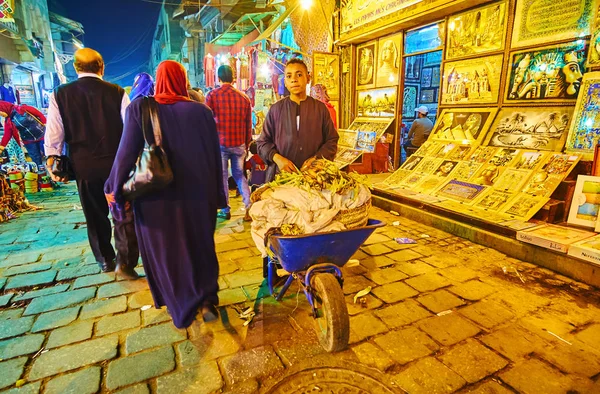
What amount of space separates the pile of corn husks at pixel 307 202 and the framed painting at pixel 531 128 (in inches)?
159

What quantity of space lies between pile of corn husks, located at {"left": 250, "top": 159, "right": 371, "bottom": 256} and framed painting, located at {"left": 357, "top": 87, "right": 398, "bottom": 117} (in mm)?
6212

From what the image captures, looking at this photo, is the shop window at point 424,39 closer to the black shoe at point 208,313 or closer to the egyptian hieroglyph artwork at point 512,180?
the egyptian hieroglyph artwork at point 512,180

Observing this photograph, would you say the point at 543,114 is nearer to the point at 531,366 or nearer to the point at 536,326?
the point at 536,326

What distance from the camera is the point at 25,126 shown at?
7.87 metres

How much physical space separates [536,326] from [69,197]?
354 inches

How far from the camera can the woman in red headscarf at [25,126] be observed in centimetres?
741

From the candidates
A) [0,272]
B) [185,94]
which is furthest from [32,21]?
[185,94]

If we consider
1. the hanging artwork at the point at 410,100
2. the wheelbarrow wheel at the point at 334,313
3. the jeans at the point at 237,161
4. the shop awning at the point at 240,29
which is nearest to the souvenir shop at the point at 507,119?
the jeans at the point at 237,161

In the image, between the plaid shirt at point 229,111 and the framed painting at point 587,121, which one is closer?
the framed painting at point 587,121

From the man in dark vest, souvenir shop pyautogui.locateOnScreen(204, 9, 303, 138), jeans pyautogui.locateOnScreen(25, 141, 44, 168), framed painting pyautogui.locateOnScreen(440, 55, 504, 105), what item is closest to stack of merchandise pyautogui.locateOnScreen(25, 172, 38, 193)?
jeans pyautogui.locateOnScreen(25, 141, 44, 168)

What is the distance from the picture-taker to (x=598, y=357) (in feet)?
8.21

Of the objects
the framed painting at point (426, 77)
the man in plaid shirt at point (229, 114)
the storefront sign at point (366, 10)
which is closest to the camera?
the man in plaid shirt at point (229, 114)

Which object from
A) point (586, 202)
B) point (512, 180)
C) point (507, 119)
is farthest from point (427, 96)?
point (586, 202)

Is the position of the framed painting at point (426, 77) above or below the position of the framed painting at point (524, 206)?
above
